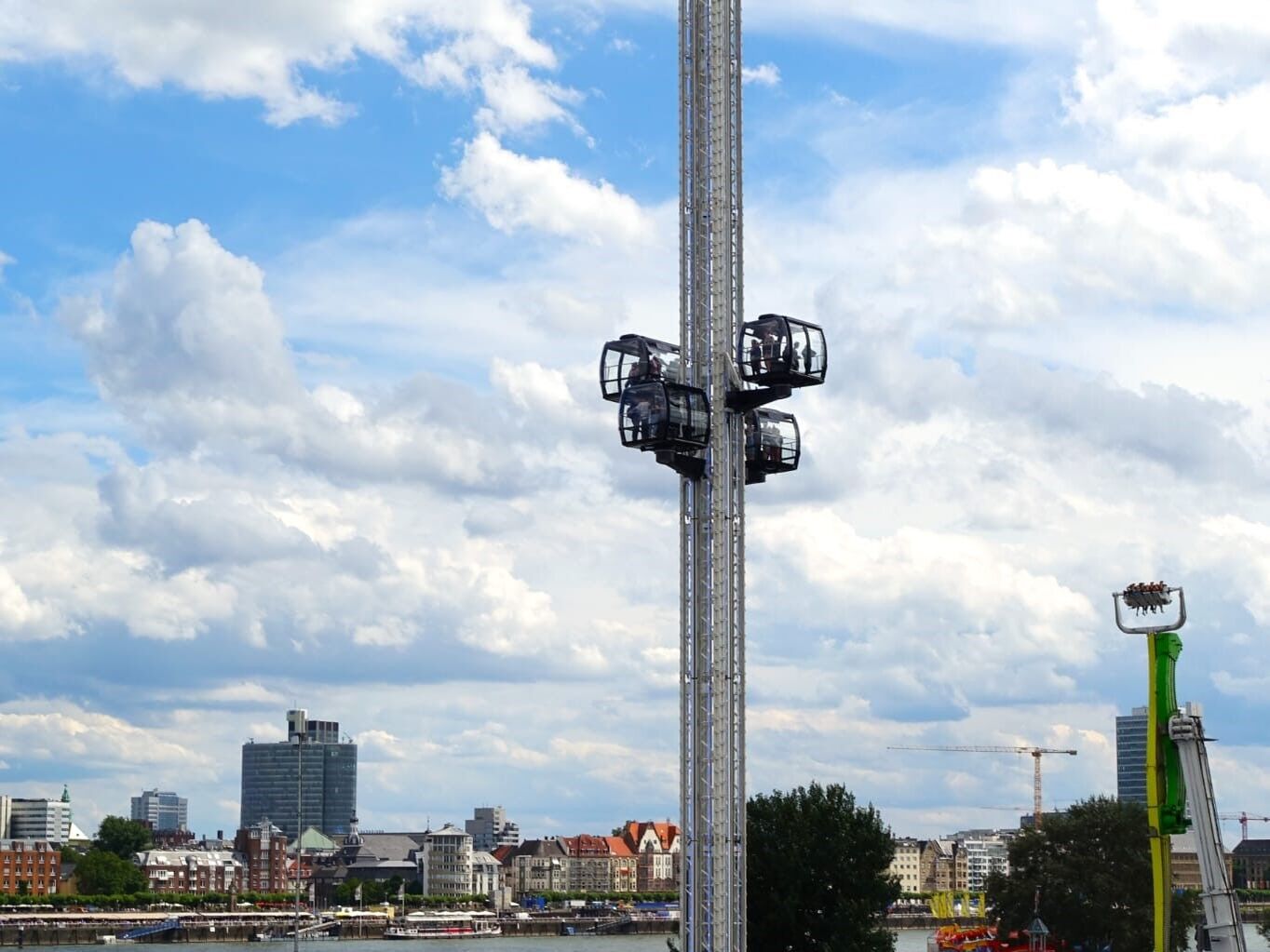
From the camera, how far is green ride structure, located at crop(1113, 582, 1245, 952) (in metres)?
38.1

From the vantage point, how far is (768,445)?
2045 inches

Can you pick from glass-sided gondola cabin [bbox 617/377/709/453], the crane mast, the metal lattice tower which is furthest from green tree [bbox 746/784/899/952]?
the crane mast

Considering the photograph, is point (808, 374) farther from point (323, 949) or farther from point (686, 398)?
point (323, 949)

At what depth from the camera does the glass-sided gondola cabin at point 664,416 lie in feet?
158

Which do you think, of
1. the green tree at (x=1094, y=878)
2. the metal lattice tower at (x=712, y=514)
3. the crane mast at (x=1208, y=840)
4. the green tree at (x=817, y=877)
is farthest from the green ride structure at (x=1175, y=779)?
the green tree at (x=1094, y=878)

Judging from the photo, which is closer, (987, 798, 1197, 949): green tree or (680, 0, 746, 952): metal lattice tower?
(680, 0, 746, 952): metal lattice tower

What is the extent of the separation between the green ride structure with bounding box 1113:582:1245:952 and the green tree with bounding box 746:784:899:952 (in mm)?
27048

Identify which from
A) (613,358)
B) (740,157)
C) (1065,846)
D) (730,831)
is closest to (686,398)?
(613,358)

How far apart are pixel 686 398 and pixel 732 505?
3.13 meters

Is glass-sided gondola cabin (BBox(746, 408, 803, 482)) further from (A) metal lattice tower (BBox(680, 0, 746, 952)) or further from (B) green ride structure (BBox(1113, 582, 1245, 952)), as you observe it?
(B) green ride structure (BBox(1113, 582, 1245, 952))

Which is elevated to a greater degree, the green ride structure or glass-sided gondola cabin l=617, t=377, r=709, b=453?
glass-sided gondola cabin l=617, t=377, r=709, b=453

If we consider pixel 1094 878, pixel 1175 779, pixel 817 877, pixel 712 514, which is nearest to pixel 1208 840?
pixel 1175 779

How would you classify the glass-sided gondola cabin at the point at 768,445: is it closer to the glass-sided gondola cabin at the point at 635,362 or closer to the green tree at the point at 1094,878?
the glass-sided gondola cabin at the point at 635,362

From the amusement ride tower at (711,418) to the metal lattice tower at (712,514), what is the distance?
0.03 m
